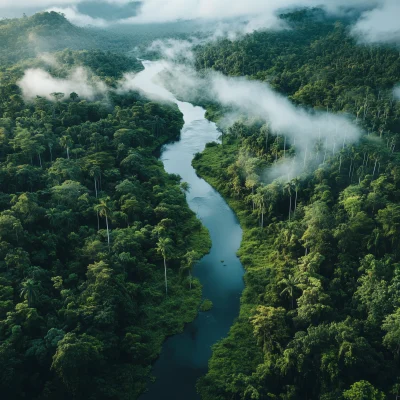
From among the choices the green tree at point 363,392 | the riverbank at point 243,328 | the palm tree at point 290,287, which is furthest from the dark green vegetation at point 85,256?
the green tree at point 363,392

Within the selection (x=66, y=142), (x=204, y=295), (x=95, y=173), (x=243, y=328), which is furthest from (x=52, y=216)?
(x=243, y=328)

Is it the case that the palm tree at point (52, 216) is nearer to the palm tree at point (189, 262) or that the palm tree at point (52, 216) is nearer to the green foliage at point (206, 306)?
the palm tree at point (189, 262)

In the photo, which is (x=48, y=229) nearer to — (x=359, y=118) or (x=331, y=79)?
(x=359, y=118)

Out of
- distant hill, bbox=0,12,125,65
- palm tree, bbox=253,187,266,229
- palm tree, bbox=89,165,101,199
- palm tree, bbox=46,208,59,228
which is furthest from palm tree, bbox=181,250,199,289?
distant hill, bbox=0,12,125,65

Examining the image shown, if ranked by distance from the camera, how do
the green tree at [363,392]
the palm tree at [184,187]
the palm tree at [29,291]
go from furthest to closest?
1. the palm tree at [184,187]
2. the palm tree at [29,291]
3. the green tree at [363,392]

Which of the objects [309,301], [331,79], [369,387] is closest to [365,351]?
[369,387]

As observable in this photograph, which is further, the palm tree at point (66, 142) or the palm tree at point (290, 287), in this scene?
the palm tree at point (66, 142)

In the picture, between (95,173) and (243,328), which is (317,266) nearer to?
(243,328)

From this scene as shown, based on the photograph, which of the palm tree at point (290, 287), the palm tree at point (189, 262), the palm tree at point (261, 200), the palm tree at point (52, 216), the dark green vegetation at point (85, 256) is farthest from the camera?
the palm tree at point (261, 200)
